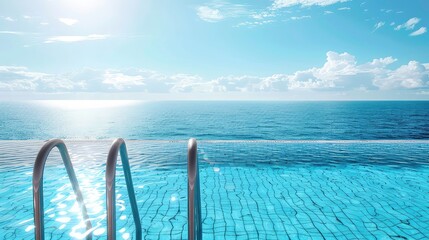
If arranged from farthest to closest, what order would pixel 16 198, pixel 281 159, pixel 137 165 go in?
pixel 281 159 < pixel 137 165 < pixel 16 198

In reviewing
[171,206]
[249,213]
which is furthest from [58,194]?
[249,213]

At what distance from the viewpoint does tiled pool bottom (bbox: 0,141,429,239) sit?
5.21 meters

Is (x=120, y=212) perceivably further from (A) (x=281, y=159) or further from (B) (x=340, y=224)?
(A) (x=281, y=159)

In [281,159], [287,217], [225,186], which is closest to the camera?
[287,217]

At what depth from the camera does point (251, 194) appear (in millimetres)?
7020

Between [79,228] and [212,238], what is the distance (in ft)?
7.47

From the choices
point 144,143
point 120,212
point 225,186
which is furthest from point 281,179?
point 144,143

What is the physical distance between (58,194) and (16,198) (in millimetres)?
830

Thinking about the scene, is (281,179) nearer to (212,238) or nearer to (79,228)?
(212,238)

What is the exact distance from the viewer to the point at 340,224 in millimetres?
5379

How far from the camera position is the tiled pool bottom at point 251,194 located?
5211 millimetres

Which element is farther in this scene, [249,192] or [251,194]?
[249,192]

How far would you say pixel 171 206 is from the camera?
620 centimetres

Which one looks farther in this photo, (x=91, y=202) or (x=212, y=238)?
(x=91, y=202)
